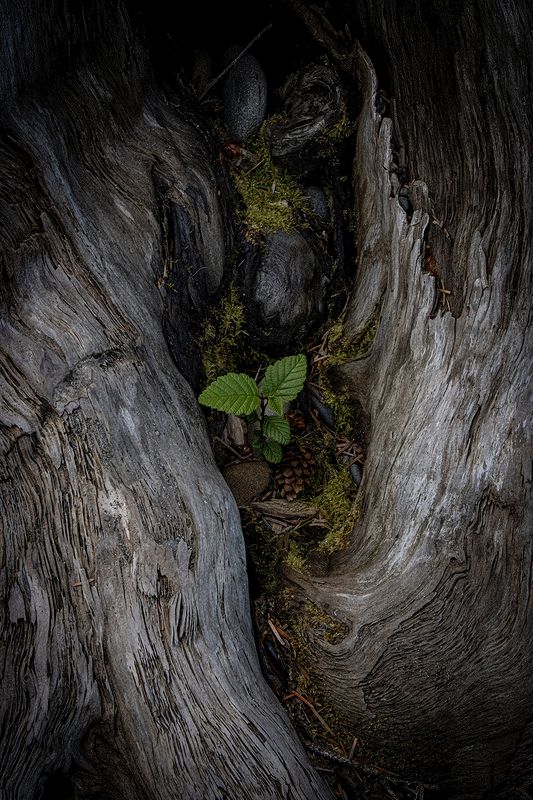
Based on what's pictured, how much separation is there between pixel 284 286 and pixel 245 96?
3.92 ft

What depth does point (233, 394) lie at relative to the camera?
2955mm

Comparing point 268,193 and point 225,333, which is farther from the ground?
point 268,193

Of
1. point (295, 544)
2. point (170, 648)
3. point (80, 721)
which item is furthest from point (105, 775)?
point (295, 544)

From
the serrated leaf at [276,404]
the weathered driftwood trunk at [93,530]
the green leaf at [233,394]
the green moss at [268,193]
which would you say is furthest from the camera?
the green moss at [268,193]

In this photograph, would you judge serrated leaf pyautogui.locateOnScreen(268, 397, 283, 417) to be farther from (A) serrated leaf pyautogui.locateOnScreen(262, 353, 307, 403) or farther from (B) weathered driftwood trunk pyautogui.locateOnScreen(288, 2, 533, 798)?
(B) weathered driftwood trunk pyautogui.locateOnScreen(288, 2, 533, 798)

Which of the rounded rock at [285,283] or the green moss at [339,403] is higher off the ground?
the rounded rock at [285,283]

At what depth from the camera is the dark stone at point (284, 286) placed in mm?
3299

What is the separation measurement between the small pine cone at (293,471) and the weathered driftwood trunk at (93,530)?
0.53 m

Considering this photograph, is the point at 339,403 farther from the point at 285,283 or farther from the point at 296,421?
the point at 285,283

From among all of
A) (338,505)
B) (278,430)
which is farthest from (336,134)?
(338,505)

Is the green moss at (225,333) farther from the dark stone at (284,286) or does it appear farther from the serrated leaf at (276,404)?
the serrated leaf at (276,404)

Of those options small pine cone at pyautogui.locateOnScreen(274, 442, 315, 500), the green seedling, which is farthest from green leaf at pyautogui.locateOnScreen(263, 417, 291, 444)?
small pine cone at pyautogui.locateOnScreen(274, 442, 315, 500)

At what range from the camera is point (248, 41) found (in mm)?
3529

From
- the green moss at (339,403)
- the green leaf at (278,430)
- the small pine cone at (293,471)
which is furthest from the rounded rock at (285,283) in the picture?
the small pine cone at (293,471)
